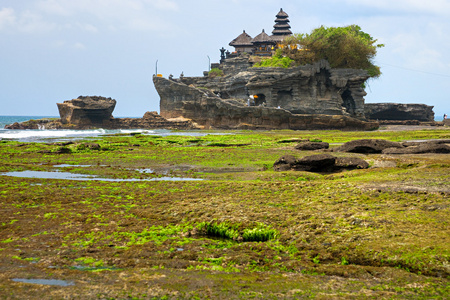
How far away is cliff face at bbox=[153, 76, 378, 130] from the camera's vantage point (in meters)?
64.4

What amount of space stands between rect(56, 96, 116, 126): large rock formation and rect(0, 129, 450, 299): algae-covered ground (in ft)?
228

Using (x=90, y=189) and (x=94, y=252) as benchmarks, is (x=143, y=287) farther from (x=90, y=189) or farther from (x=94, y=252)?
(x=90, y=189)

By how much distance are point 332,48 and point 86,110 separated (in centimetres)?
4543

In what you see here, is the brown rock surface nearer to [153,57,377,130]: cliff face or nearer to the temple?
[153,57,377,130]: cliff face

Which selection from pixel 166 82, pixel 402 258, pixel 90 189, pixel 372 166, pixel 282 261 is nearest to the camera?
pixel 402 258

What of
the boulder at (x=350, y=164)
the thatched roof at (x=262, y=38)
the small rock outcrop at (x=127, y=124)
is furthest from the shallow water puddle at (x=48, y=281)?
the thatched roof at (x=262, y=38)

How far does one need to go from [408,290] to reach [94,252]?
500 centimetres

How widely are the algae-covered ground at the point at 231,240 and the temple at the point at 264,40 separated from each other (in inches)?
3073

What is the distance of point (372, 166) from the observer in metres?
17.5

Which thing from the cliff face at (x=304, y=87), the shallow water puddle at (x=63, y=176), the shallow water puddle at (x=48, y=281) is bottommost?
the shallow water puddle at (x=48, y=281)

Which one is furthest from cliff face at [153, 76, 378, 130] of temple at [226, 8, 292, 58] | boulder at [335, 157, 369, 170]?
boulder at [335, 157, 369, 170]

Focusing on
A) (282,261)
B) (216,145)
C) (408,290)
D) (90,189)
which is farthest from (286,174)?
(216,145)

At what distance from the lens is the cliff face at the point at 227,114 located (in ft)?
211

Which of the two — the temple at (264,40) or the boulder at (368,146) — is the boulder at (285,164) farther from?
the temple at (264,40)
